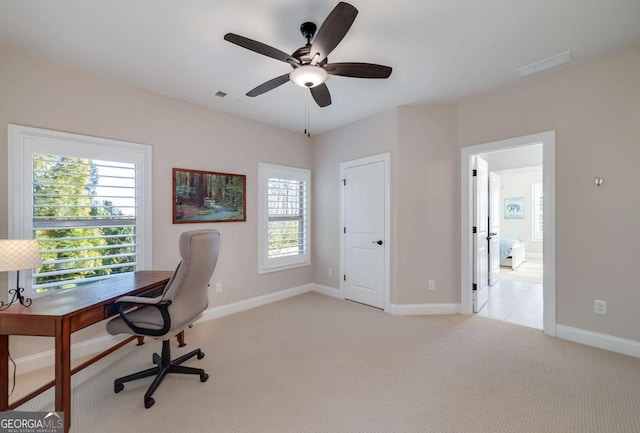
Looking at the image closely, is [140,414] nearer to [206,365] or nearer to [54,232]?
[206,365]

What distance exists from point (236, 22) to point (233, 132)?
1.88 meters

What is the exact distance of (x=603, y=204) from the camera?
2.61 metres

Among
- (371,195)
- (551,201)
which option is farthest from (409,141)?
(551,201)

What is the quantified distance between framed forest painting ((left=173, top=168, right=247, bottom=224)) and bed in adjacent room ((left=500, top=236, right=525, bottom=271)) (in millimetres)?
5810

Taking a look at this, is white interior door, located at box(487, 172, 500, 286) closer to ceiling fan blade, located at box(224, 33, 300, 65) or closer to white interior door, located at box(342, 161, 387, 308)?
white interior door, located at box(342, 161, 387, 308)

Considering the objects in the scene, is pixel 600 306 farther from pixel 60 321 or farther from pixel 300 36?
pixel 60 321

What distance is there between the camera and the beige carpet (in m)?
1.72

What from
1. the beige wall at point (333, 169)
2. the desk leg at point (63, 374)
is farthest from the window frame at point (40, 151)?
the beige wall at point (333, 169)

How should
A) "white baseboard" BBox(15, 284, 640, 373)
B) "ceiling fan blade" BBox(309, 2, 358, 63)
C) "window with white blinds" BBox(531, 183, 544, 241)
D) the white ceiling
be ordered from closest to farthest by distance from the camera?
"ceiling fan blade" BBox(309, 2, 358, 63)
the white ceiling
"white baseboard" BBox(15, 284, 640, 373)
"window with white blinds" BBox(531, 183, 544, 241)

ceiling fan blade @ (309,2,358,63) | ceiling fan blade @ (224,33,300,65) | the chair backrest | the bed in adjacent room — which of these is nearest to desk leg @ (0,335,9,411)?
the chair backrest

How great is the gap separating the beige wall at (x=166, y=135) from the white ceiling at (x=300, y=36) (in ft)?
0.63

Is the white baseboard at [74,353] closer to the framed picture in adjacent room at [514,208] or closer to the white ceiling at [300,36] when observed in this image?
the white ceiling at [300,36]

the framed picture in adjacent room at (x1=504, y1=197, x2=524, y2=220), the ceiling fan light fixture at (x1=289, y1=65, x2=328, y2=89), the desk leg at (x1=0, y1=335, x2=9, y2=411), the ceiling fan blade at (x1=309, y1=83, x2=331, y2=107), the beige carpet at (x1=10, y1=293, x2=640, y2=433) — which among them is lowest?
the beige carpet at (x1=10, y1=293, x2=640, y2=433)

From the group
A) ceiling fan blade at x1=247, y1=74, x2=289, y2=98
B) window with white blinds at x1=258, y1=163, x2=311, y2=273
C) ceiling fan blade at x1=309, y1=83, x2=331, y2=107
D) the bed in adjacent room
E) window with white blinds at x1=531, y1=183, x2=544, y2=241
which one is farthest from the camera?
window with white blinds at x1=531, y1=183, x2=544, y2=241
